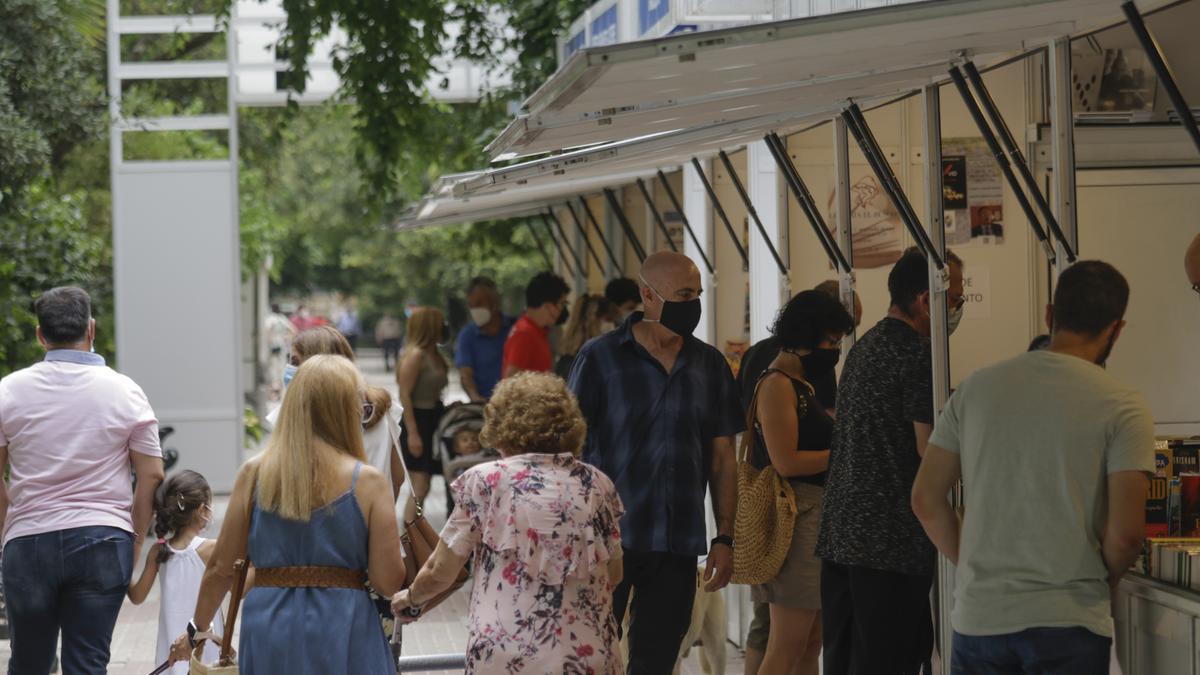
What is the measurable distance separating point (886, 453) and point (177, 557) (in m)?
2.83

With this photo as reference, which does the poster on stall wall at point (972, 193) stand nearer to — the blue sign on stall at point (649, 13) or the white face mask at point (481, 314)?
the blue sign on stall at point (649, 13)

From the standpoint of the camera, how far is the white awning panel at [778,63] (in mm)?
4066

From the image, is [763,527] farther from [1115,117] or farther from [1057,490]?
[1115,117]

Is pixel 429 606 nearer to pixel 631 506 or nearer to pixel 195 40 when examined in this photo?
pixel 631 506

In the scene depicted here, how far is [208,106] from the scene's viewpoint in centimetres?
2345

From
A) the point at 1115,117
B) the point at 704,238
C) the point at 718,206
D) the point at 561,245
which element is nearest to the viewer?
the point at 718,206

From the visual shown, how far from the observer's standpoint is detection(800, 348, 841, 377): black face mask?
612 cm

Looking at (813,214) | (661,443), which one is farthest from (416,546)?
(813,214)

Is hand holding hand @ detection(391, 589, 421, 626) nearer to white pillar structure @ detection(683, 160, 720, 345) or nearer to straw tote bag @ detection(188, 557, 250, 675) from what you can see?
straw tote bag @ detection(188, 557, 250, 675)

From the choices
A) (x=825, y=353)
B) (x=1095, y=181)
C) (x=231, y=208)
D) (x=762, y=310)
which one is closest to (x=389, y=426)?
(x=825, y=353)

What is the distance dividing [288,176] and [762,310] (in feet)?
144

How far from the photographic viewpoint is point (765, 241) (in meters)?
8.36

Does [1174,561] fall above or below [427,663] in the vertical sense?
above

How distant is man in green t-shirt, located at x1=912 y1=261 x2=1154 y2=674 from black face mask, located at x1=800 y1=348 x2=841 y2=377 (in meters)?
1.82
